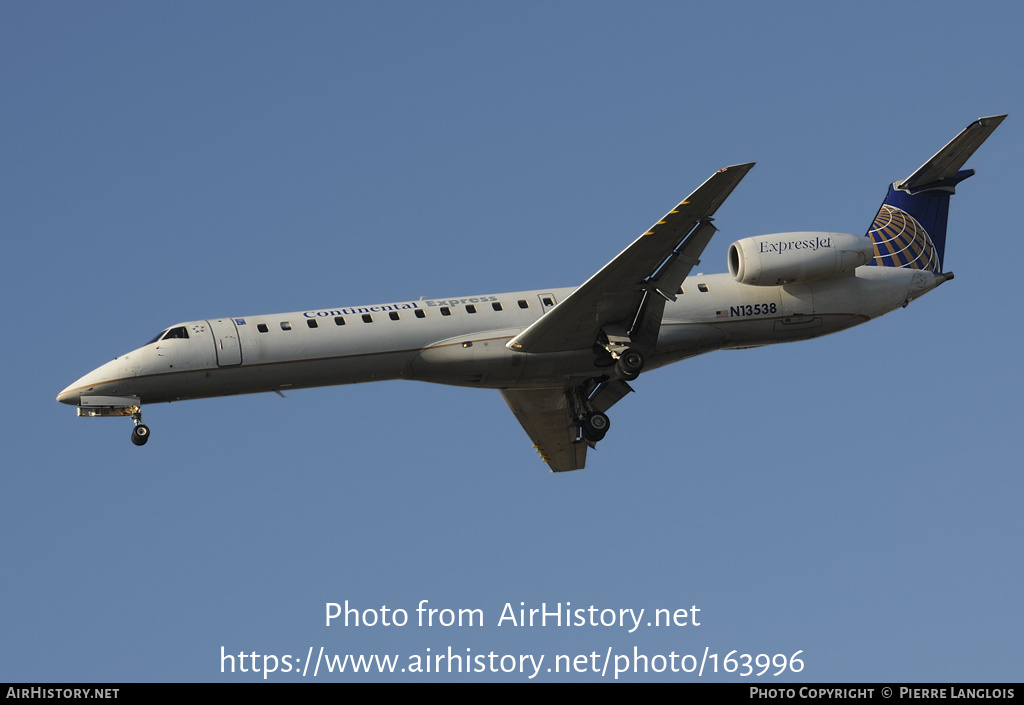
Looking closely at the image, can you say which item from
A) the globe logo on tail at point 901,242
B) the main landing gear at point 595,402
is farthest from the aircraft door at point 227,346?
the globe logo on tail at point 901,242

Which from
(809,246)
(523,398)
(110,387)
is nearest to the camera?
(110,387)

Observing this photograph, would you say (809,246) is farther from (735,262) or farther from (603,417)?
(603,417)

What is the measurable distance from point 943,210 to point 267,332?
1695cm

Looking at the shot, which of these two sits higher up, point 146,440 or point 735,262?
point 735,262

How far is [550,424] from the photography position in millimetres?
35719

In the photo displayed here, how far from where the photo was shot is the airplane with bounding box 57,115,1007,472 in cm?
3003

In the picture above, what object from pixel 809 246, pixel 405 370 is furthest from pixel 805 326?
pixel 405 370

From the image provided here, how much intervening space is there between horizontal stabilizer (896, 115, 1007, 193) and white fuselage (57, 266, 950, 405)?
3.32m

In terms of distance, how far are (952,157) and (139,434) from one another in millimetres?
20066

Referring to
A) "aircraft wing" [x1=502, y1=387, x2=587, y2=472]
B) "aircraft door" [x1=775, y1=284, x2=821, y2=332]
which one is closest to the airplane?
"aircraft door" [x1=775, y1=284, x2=821, y2=332]

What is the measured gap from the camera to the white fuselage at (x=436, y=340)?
98.9 ft

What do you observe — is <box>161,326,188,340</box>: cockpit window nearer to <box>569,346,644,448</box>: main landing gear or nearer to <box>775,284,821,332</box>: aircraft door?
<box>569,346,644,448</box>: main landing gear

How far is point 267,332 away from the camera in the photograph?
30.5 m

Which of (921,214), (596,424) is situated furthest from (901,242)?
(596,424)
